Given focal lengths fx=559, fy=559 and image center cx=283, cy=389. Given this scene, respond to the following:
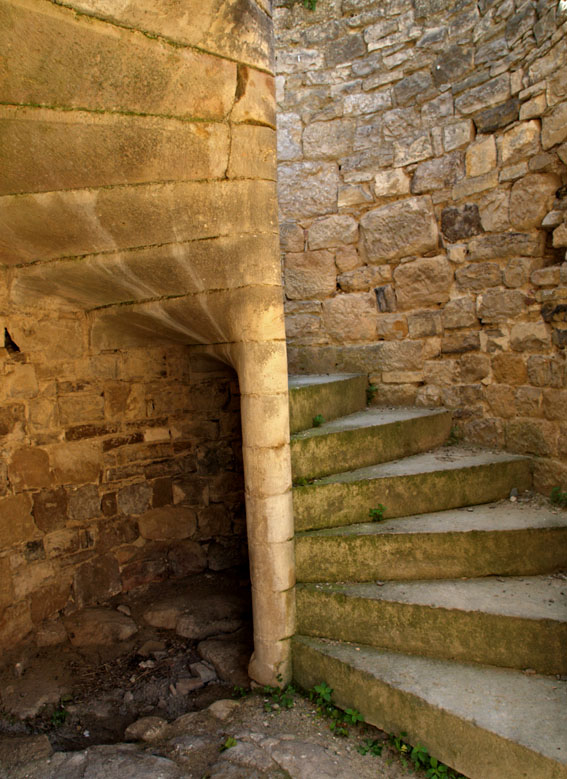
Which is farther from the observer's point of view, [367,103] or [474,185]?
[367,103]

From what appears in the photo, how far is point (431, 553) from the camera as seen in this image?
257cm

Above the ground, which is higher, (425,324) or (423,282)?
(423,282)

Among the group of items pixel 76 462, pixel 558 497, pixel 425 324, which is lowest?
pixel 558 497

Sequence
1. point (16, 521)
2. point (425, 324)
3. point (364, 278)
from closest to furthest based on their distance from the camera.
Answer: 1. point (16, 521)
2. point (425, 324)
3. point (364, 278)

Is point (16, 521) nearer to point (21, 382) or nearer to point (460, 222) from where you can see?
point (21, 382)

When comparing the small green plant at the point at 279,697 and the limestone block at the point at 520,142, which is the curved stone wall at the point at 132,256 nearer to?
the small green plant at the point at 279,697

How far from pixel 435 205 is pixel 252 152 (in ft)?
6.29

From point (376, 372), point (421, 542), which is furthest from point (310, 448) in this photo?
point (376, 372)

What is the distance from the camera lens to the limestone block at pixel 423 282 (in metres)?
3.62

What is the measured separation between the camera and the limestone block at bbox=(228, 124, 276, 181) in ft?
6.82

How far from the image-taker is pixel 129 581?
11.3ft

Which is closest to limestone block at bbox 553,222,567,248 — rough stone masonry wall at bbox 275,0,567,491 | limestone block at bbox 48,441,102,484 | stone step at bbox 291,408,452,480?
rough stone masonry wall at bbox 275,0,567,491

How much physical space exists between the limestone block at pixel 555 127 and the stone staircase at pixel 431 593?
1684 mm

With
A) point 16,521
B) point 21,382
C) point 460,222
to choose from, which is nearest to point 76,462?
point 16,521
